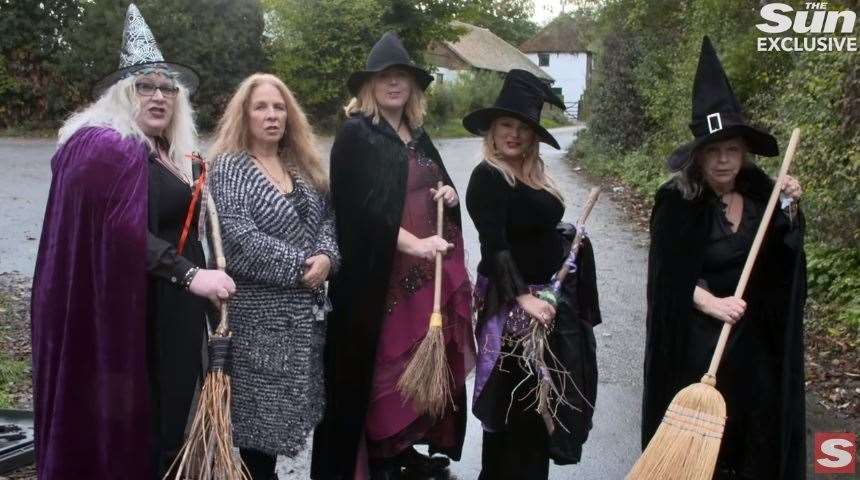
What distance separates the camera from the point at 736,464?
147 inches

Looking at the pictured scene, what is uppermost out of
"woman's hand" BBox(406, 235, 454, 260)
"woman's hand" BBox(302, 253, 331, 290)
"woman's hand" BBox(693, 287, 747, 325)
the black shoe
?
"woman's hand" BBox(406, 235, 454, 260)

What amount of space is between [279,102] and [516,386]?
1648 mm

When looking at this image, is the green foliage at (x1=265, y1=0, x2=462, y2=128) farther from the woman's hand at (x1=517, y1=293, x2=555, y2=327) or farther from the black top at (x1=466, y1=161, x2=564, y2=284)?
the woman's hand at (x1=517, y1=293, x2=555, y2=327)

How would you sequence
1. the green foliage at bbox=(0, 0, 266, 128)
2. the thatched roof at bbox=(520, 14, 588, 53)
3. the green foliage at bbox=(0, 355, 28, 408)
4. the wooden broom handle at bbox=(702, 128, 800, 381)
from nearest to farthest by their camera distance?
the wooden broom handle at bbox=(702, 128, 800, 381)
the green foliage at bbox=(0, 355, 28, 408)
the green foliage at bbox=(0, 0, 266, 128)
the thatched roof at bbox=(520, 14, 588, 53)

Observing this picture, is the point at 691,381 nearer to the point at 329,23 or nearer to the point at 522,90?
the point at 522,90

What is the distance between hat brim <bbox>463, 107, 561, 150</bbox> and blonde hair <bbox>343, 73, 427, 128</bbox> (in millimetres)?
280

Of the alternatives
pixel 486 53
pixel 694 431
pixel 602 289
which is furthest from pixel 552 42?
pixel 694 431

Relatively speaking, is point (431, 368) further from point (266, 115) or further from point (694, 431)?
point (266, 115)

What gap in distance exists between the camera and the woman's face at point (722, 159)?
3.51 metres

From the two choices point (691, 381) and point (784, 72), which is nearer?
point (691, 381)

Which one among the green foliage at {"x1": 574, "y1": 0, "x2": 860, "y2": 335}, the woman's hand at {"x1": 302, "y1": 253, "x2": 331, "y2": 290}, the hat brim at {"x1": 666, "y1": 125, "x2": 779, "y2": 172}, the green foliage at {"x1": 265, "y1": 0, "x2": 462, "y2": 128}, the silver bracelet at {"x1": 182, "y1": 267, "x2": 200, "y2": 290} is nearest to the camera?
the silver bracelet at {"x1": 182, "y1": 267, "x2": 200, "y2": 290}

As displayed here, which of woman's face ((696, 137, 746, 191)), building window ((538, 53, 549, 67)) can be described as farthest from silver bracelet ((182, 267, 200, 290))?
building window ((538, 53, 549, 67))

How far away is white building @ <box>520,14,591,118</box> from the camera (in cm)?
6988

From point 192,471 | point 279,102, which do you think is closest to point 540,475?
point 192,471
